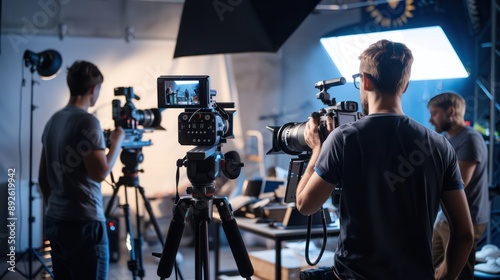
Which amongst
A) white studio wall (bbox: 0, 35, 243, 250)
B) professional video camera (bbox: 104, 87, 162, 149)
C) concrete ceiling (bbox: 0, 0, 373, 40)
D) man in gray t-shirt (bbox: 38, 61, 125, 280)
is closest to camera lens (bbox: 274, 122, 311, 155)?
man in gray t-shirt (bbox: 38, 61, 125, 280)

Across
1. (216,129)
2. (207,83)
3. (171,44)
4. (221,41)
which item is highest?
(171,44)

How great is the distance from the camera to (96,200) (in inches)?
91.7

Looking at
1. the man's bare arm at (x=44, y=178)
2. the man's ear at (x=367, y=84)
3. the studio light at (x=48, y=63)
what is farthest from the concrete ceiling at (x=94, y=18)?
the man's ear at (x=367, y=84)

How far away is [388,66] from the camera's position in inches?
60.3

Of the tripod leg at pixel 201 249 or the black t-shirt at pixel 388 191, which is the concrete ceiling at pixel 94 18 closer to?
the tripod leg at pixel 201 249

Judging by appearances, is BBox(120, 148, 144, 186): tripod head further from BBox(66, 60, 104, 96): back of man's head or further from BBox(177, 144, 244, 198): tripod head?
BBox(177, 144, 244, 198): tripod head

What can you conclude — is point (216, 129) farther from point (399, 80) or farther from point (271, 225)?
point (271, 225)

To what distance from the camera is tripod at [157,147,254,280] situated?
6.10 ft

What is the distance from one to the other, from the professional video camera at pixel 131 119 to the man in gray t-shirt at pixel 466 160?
1.55 metres

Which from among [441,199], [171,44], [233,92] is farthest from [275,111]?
[441,199]

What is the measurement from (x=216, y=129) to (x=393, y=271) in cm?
71

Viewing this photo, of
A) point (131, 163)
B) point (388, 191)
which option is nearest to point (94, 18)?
point (131, 163)

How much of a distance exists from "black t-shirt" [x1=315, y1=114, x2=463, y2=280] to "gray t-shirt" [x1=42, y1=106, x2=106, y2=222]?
114 cm

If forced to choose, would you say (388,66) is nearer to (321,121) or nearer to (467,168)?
(321,121)
